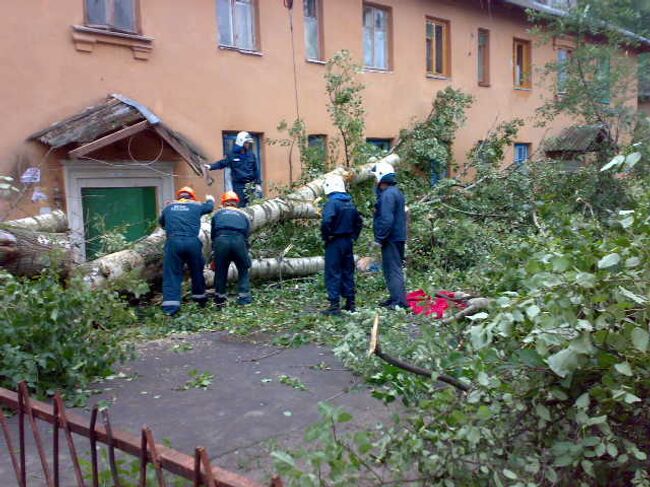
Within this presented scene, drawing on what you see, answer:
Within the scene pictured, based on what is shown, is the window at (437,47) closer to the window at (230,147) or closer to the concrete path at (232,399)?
the window at (230,147)

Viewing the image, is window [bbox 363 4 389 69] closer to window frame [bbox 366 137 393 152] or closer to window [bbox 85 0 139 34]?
window frame [bbox 366 137 393 152]

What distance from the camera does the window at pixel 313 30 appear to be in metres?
13.2

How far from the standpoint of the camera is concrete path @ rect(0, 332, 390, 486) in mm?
3797

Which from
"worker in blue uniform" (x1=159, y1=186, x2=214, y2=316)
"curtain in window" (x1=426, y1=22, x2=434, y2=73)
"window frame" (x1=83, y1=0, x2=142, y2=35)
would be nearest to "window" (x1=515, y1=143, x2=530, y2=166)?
"curtain in window" (x1=426, y1=22, x2=434, y2=73)

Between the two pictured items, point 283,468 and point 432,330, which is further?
point 432,330

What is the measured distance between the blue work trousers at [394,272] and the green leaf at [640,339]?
17.1ft

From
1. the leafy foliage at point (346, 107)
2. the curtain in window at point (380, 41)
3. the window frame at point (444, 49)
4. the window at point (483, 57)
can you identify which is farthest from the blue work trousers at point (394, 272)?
the window at point (483, 57)

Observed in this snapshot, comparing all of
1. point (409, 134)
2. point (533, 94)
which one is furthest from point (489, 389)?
point (533, 94)

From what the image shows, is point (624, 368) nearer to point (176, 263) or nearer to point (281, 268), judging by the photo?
point (176, 263)

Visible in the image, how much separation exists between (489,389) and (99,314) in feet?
11.8

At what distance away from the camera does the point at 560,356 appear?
2137 mm

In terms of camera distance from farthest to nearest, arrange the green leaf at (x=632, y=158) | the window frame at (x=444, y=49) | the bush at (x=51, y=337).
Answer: the window frame at (x=444, y=49), the bush at (x=51, y=337), the green leaf at (x=632, y=158)

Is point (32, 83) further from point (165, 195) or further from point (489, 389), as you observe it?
point (489, 389)

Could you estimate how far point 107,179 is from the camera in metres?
10.4
